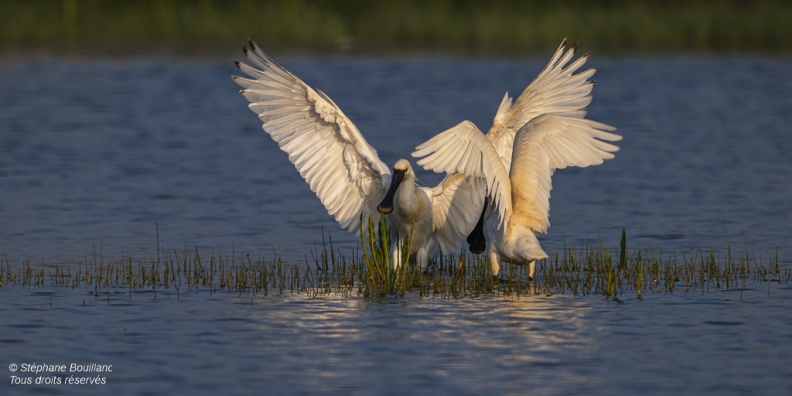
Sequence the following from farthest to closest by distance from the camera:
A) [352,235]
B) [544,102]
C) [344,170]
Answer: [352,235]
[544,102]
[344,170]

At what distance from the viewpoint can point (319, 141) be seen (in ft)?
43.2

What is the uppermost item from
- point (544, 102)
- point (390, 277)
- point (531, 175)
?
point (544, 102)

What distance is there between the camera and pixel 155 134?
971 inches

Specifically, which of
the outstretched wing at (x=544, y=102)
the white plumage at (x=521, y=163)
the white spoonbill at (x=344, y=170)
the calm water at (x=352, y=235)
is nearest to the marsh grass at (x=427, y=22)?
the calm water at (x=352, y=235)

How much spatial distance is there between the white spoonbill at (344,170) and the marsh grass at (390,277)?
1.22ft

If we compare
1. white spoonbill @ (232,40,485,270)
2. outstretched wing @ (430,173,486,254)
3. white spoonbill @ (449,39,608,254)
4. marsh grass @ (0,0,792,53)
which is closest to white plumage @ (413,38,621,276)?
white spoonbill @ (449,39,608,254)

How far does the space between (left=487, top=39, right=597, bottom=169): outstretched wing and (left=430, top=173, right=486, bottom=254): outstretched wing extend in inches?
31.1

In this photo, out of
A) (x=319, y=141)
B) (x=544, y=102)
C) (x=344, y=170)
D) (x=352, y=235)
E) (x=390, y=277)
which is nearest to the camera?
(x=390, y=277)

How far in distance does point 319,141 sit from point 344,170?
37 cm

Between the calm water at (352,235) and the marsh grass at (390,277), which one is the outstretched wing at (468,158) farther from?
the calm water at (352,235)

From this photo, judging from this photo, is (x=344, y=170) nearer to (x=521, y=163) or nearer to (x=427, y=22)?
(x=521, y=163)

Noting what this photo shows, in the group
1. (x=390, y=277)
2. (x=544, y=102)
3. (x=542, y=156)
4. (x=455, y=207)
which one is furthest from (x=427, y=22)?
(x=390, y=277)

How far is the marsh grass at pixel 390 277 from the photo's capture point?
39.9 ft

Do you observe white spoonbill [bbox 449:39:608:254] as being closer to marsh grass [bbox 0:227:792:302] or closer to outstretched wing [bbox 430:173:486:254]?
outstretched wing [bbox 430:173:486:254]
